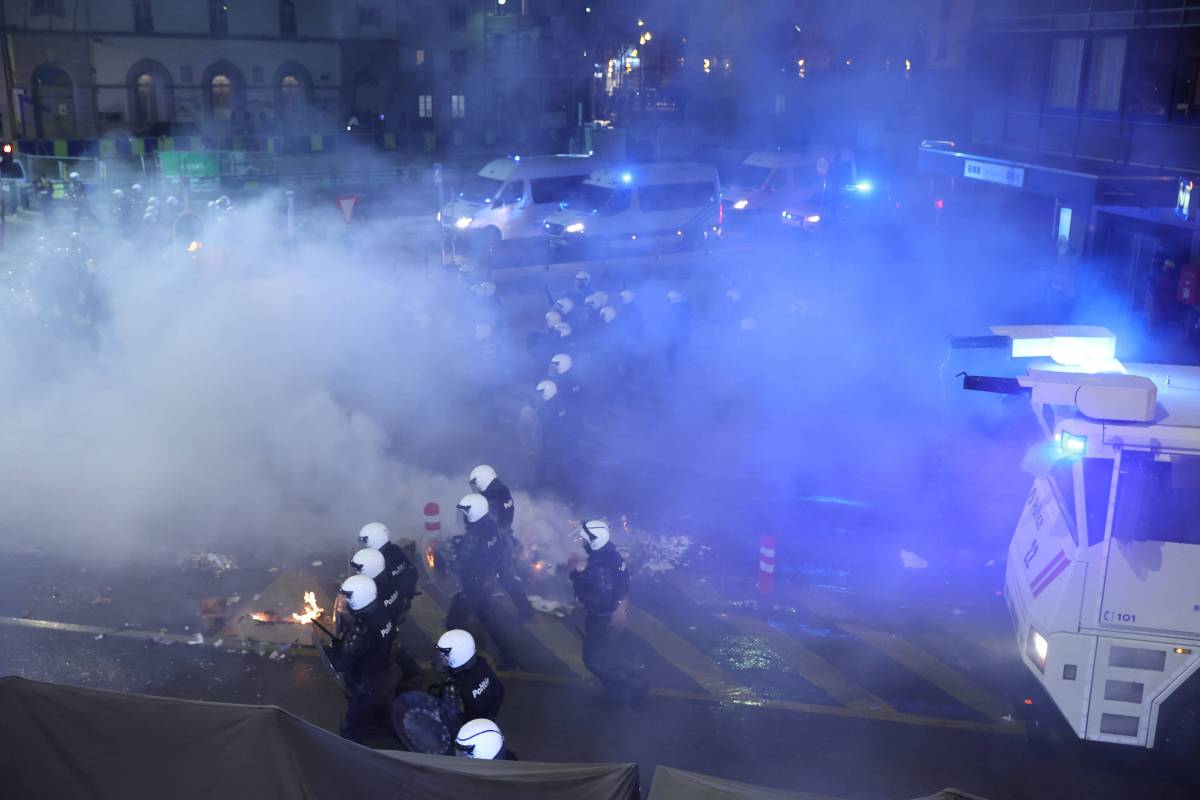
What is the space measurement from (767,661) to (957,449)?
173 inches

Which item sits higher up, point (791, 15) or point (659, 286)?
point (791, 15)

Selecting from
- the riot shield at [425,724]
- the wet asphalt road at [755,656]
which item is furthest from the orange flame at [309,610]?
the riot shield at [425,724]

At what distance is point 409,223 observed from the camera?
19.0m

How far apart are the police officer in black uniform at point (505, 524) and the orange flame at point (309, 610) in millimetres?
1181

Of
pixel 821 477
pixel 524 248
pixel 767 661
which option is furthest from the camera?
pixel 524 248

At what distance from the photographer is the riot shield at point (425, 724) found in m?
4.11

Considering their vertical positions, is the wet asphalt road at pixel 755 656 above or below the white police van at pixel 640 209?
below

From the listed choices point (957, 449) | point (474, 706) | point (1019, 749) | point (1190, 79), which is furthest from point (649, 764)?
point (1190, 79)

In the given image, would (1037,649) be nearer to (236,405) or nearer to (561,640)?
(561,640)

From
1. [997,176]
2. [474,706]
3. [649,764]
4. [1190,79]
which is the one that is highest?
[1190,79]

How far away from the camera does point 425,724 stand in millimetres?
4141

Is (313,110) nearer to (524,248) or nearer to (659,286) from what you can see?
(524,248)

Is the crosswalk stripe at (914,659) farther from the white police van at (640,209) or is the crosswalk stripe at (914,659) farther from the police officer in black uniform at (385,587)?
the white police van at (640,209)

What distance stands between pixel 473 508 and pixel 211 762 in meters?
2.83
